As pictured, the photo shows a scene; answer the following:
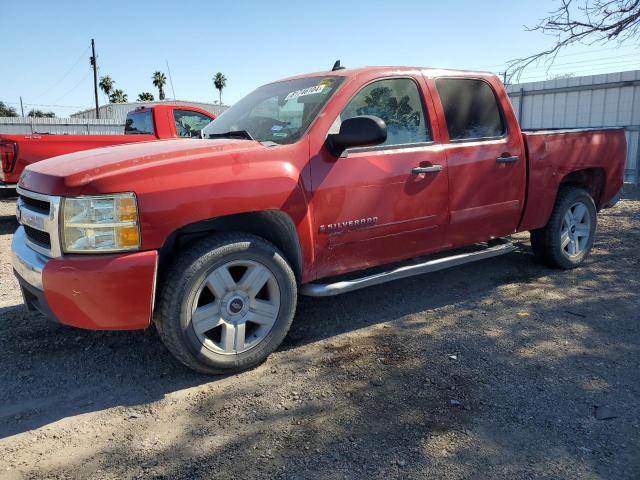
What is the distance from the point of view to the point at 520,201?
4609 mm

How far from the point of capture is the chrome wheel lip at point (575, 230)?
204 inches

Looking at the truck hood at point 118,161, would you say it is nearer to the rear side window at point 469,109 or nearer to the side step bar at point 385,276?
the side step bar at point 385,276

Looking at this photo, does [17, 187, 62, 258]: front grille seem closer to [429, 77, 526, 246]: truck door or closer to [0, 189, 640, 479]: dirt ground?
[0, 189, 640, 479]: dirt ground

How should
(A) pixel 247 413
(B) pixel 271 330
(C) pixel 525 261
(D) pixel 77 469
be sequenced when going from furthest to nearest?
(C) pixel 525 261 → (B) pixel 271 330 → (A) pixel 247 413 → (D) pixel 77 469

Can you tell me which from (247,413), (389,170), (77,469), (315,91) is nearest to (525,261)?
(389,170)

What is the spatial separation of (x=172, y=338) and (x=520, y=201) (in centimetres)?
326

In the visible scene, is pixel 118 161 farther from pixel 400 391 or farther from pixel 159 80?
pixel 159 80

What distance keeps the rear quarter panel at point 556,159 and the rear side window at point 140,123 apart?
6.30 meters

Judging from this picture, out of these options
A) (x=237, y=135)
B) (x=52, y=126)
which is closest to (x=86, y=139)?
(x=237, y=135)

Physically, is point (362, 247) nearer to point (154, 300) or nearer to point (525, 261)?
point (154, 300)

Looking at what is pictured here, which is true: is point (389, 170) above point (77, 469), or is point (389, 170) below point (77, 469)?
above

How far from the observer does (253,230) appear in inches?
135

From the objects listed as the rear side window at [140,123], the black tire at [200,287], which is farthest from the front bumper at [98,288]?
the rear side window at [140,123]

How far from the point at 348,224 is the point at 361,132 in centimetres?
64
